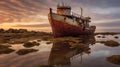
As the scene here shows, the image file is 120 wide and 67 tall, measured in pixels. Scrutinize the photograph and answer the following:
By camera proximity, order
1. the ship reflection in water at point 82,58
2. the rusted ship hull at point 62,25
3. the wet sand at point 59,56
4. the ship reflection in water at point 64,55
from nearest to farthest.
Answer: the ship reflection in water at point 82,58 → the wet sand at point 59,56 → the ship reflection in water at point 64,55 → the rusted ship hull at point 62,25

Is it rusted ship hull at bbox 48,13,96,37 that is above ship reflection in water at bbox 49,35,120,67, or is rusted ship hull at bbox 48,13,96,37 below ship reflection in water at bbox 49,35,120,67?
above

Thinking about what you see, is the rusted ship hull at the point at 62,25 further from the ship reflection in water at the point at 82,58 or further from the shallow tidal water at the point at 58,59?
the shallow tidal water at the point at 58,59

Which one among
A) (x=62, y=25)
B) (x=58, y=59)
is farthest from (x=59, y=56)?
(x=62, y=25)

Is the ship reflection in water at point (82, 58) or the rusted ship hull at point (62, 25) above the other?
the rusted ship hull at point (62, 25)

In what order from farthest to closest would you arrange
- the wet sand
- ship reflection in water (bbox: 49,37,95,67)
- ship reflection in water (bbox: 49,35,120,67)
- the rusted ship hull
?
the rusted ship hull
ship reflection in water (bbox: 49,37,95,67)
the wet sand
ship reflection in water (bbox: 49,35,120,67)

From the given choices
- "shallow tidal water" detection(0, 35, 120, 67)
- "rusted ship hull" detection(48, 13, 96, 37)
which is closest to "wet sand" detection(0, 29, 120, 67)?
"shallow tidal water" detection(0, 35, 120, 67)

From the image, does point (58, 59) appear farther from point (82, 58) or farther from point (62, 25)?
point (62, 25)

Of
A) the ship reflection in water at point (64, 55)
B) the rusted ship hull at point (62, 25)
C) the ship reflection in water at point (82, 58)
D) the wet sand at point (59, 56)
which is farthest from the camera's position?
the rusted ship hull at point (62, 25)

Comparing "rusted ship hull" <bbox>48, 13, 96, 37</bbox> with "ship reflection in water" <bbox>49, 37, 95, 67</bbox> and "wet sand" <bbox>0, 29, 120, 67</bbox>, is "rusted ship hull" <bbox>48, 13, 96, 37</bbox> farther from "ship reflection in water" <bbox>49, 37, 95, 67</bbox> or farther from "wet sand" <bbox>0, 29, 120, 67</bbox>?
"ship reflection in water" <bbox>49, 37, 95, 67</bbox>

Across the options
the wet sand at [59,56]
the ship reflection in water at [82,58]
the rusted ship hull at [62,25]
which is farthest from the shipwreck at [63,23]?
the ship reflection in water at [82,58]

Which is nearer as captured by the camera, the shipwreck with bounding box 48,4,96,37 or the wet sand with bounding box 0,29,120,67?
the wet sand with bounding box 0,29,120,67

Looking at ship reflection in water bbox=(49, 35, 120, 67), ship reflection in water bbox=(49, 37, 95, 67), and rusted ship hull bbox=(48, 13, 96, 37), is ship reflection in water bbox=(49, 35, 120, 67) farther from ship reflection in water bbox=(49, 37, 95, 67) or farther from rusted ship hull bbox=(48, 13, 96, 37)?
rusted ship hull bbox=(48, 13, 96, 37)

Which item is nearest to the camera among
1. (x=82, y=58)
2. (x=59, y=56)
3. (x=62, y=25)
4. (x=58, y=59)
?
(x=58, y=59)

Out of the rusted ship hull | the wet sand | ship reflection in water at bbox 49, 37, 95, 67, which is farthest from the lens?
the rusted ship hull
